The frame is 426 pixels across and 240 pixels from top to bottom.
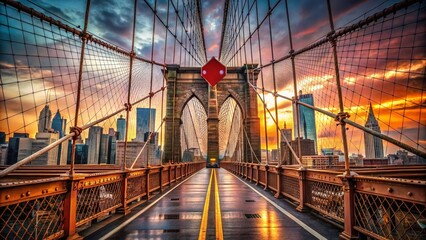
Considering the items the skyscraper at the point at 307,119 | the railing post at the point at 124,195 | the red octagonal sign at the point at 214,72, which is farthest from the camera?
the red octagonal sign at the point at 214,72

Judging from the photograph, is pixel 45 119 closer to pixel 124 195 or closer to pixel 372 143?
pixel 124 195

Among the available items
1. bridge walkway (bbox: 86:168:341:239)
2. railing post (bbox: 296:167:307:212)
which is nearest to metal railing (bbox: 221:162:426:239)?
railing post (bbox: 296:167:307:212)

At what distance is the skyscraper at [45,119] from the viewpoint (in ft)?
13.0

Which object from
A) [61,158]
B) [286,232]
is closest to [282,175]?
[286,232]

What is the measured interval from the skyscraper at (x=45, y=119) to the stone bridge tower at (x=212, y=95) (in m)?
26.5

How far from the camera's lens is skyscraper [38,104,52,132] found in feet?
13.0

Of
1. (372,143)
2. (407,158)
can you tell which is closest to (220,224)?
(407,158)

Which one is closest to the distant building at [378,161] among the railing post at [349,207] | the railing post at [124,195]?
the railing post at [349,207]

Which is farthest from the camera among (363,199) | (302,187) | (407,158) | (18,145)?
(302,187)

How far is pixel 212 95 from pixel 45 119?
28848mm

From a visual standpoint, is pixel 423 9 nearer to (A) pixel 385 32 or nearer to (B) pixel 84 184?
(A) pixel 385 32

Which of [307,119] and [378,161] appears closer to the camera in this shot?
[307,119]

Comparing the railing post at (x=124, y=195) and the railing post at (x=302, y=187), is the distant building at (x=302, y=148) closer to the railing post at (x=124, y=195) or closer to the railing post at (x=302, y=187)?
the railing post at (x=302, y=187)

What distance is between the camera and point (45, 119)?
13.3 ft
